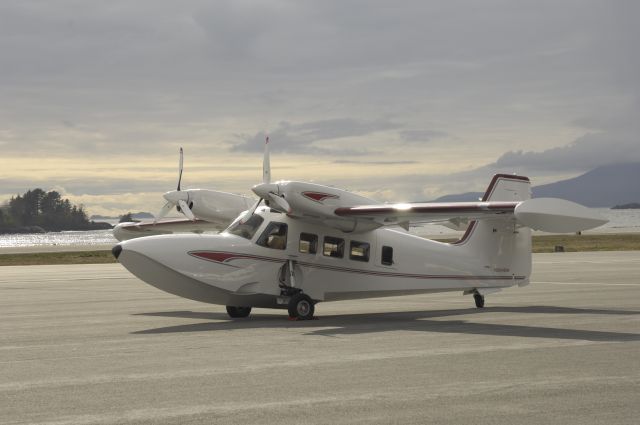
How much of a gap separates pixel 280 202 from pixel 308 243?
1.69m

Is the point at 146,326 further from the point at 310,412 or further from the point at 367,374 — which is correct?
the point at 310,412

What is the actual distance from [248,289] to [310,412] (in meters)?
10.7

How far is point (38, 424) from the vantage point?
8414mm

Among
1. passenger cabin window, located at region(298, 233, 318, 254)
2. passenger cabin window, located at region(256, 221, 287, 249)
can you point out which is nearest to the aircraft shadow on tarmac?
passenger cabin window, located at region(298, 233, 318, 254)

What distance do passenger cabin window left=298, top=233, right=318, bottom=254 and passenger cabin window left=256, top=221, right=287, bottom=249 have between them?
418mm

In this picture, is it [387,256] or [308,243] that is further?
[387,256]

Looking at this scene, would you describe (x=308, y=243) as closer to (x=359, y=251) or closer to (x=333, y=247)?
(x=333, y=247)

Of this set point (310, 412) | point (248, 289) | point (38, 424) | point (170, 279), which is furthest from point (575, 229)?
point (38, 424)

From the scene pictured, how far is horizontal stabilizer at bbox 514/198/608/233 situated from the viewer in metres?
17.1

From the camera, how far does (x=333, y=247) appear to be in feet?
67.8

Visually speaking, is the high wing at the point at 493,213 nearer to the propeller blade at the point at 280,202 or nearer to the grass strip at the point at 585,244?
the propeller blade at the point at 280,202

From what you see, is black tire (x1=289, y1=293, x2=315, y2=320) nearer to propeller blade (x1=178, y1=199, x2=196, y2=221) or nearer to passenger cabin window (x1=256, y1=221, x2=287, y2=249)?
passenger cabin window (x1=256, y1=221, x2=287, y2=249)

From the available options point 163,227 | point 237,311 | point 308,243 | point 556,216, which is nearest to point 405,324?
point 308,243

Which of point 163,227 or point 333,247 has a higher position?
point 163,227
